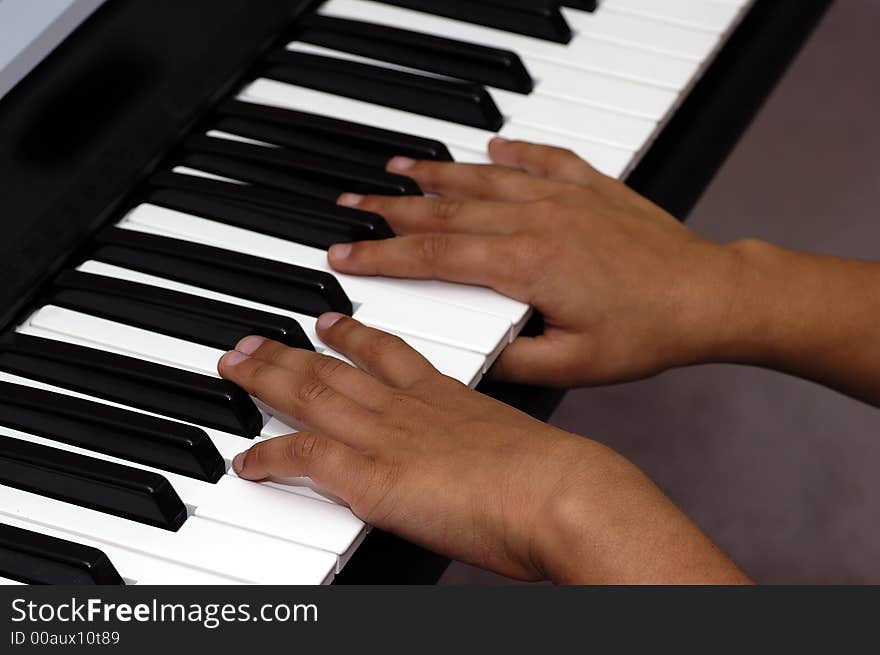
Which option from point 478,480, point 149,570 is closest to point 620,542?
point 478,480

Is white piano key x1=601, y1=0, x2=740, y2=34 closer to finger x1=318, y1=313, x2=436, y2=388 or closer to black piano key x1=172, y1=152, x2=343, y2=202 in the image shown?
black piano key x1=172, y1=152, x2=343, y2=202

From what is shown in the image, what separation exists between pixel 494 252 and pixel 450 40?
1.15 ft

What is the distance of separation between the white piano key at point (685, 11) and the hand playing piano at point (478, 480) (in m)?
0.63

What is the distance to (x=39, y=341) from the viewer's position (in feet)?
4.05

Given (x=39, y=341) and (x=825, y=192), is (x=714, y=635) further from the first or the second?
(x=825, y=192)

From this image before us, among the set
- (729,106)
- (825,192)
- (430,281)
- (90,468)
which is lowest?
(90,468)

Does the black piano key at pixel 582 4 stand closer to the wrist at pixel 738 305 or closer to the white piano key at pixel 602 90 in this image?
the white piano key at pixel 602 90

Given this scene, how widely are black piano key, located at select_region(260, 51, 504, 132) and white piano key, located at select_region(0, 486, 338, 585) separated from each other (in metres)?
0.57

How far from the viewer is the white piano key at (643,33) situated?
1.57 m

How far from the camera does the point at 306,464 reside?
1.11 m

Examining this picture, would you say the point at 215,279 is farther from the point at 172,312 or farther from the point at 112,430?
the point at 112,430

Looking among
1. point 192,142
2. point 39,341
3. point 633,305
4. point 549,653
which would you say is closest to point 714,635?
point 549,653

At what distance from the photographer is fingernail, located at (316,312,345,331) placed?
1240 millimetres

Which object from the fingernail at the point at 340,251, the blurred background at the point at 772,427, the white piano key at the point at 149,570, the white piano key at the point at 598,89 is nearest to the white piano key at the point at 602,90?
the white piano key at the point at 598,89
